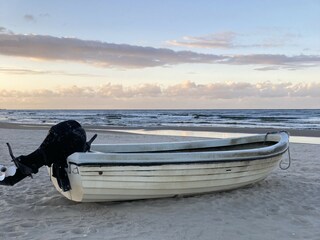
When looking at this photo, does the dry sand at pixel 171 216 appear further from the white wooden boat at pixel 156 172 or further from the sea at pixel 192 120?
the sea at pixel 192 120

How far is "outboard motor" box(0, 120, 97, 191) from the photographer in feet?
17.0

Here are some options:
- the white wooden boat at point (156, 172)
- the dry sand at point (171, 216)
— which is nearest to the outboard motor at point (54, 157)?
the white wooden boat at point (156, 172)

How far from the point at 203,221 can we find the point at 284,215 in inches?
46.0

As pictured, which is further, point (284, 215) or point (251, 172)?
point (251, 172)

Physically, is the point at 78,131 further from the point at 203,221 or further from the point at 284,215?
the point at 284,215

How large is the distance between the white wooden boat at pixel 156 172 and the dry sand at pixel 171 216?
18 centimetres

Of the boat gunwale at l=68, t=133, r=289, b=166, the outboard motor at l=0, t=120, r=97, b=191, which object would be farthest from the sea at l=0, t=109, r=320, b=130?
the outboard motor at l=0, t=120, r=97, b=191

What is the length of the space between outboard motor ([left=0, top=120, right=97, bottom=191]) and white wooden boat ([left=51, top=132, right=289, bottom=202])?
142mm

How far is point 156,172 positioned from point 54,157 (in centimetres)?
142

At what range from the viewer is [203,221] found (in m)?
5.04

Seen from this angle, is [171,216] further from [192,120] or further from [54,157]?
[192,120]

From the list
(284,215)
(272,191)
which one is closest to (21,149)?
(272,191)

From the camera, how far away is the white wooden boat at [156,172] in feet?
17.2

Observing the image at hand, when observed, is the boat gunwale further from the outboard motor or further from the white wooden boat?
the outboard motor
